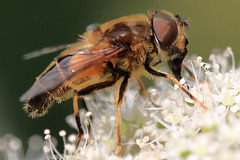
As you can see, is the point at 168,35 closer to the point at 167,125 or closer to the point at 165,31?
the point at 165,31

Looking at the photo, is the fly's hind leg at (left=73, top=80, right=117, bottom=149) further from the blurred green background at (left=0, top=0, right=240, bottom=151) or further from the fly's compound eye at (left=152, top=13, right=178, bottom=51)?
the blurred green background at (left=0, top=0, right=240, bottom=151)

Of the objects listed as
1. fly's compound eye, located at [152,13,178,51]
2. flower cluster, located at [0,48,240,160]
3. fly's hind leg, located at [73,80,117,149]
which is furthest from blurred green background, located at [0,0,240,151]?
fly's compound eye, located at [152,13,178,51]

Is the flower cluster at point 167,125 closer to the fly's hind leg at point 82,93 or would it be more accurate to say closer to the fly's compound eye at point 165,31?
the fly's hind leg at point 82,93

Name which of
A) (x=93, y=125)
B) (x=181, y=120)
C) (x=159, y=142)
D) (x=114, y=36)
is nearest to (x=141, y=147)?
(x=159, y=142)

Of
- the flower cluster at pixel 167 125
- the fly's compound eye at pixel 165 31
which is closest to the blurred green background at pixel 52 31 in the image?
the flower cluster at pixel 167 125

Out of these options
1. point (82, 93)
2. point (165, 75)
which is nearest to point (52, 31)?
point (82, 93)

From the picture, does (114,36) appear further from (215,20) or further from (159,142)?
(215,20)

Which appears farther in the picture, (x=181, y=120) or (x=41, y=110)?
(x=41, y=110)
